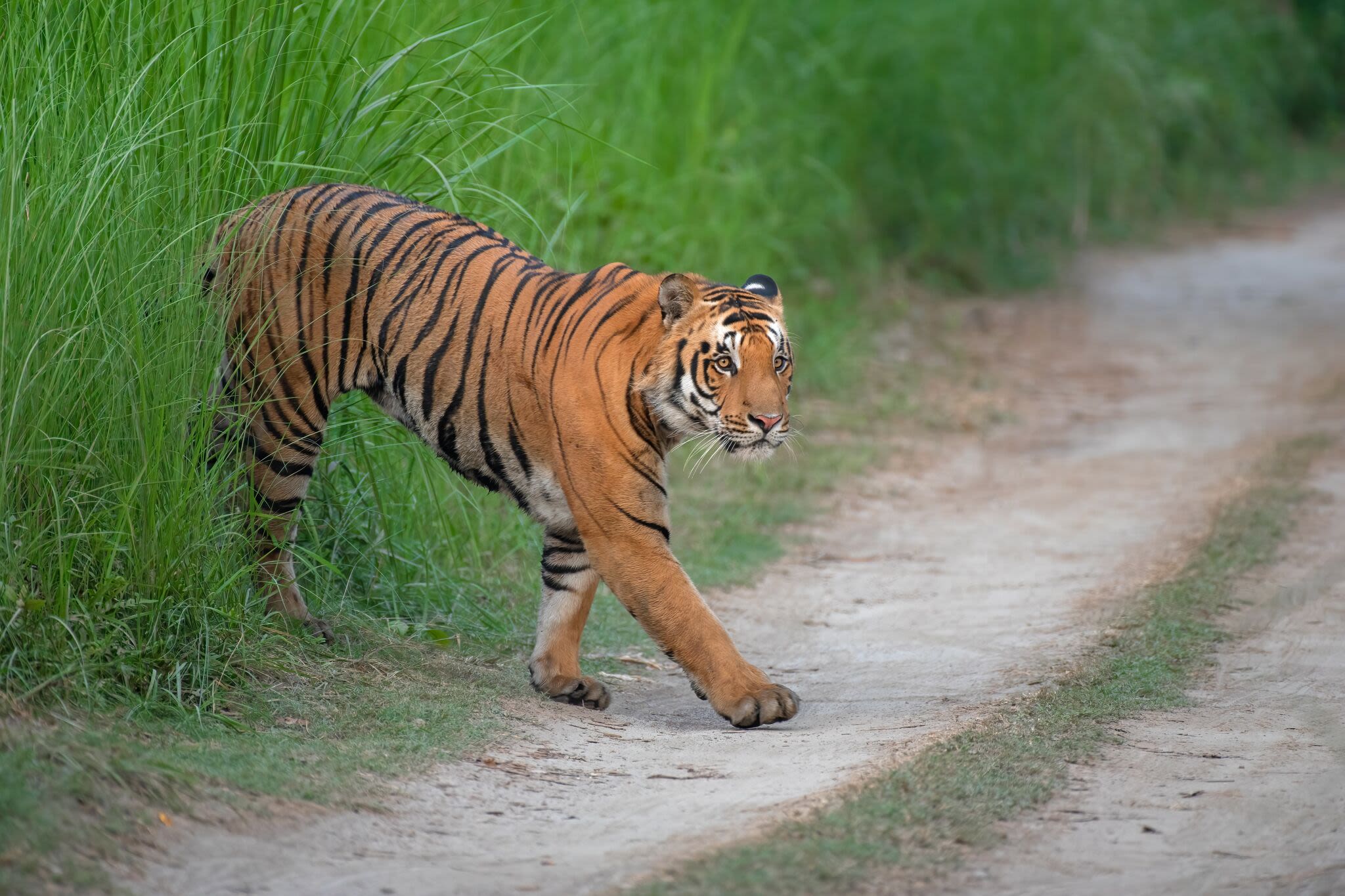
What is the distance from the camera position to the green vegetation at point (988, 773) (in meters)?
3.02

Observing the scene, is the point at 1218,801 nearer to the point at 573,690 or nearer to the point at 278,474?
the point at 573,690

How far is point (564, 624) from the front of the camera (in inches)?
173

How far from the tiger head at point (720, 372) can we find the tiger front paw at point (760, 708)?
0.64 metres

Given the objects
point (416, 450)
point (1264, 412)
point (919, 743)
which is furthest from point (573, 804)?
point (1264, 412)

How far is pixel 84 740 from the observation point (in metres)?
3.22

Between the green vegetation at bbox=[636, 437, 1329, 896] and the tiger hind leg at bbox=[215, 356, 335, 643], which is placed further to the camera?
the tiger hind leg at bbox=[215, 356, 335, 643]

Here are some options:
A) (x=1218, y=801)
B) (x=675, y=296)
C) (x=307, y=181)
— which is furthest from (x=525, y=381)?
(x=1218, y=801)

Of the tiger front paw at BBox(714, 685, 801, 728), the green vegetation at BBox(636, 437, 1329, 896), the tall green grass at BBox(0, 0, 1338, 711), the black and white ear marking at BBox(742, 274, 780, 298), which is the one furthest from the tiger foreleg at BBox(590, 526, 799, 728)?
the tall green grass at BBox(0, 0, 1338, 711)

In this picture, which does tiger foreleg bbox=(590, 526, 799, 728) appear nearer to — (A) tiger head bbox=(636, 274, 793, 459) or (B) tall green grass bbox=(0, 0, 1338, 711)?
(A) tiger head bbox=(636, 274, 793, 459)

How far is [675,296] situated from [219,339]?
122 cm

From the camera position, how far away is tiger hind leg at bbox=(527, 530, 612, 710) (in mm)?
4371

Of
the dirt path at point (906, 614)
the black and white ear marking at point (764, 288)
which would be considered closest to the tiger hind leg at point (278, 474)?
the dirt path at point (906, 614)

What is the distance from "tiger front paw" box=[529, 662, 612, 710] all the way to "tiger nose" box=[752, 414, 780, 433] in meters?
0.95

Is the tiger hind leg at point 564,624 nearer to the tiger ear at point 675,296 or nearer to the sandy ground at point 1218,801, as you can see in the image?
the tiger ear at point 675,296
